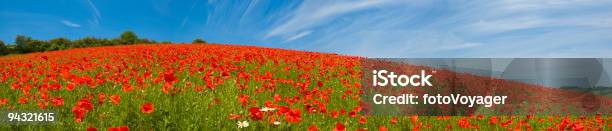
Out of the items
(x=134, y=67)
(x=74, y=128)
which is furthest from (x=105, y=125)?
(x=134, y=67)

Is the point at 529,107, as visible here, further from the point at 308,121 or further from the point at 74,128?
the point at 74,128

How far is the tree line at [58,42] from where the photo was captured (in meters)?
45.8

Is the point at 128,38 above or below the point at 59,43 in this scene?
above

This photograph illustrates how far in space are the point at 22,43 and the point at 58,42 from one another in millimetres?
3434

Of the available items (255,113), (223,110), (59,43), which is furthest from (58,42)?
(255,113)

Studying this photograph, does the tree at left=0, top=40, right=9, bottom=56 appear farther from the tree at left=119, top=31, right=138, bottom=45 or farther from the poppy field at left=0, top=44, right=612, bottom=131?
the poppy field at left=0, top=44, right=612, bottom=131

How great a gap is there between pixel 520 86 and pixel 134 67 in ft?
33.3

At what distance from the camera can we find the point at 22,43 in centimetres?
4797

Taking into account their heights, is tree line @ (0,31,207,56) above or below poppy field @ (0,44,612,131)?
above

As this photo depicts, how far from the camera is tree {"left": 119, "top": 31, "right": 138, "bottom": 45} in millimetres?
46219

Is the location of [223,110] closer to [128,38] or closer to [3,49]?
[128,38]

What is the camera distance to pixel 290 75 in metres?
14.3

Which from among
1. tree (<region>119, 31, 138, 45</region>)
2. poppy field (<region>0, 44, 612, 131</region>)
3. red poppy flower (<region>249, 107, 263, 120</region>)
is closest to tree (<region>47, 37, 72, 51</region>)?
tree (<region>119, 31, 138, 45</region>)

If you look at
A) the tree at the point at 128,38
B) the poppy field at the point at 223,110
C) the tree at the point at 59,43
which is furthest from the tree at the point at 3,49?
the poppy field at the point at 223,110
